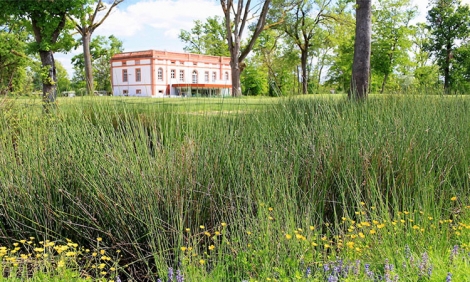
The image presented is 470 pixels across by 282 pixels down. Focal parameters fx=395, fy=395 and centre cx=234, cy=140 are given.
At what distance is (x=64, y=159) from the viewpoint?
2492 millimetres

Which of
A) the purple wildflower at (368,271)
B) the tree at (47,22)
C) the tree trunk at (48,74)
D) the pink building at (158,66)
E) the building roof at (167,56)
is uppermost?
the building roof at (167,56)

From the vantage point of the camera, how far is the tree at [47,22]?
659 centimetres

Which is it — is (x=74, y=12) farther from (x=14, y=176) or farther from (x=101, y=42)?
(x=101, y=42)

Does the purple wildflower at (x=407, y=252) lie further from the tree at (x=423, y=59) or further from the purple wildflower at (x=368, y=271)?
the tree at (x=423, y=59)

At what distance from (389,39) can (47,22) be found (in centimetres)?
2073

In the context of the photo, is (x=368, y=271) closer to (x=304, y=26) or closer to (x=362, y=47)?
(x=362, y=47)

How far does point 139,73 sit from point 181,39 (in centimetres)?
576

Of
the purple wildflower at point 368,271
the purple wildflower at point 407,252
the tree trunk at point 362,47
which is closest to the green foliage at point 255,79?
the tree trunk at point 362,47

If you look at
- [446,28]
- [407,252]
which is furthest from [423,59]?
[407,252]

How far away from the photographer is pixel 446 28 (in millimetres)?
25047

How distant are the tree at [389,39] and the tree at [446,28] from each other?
9.06ft

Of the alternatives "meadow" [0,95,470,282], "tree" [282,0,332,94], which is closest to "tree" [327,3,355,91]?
"tree" [282,0,332,94]

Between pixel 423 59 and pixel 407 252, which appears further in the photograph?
pixel 423 59

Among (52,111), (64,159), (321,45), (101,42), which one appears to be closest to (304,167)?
(64,159)
